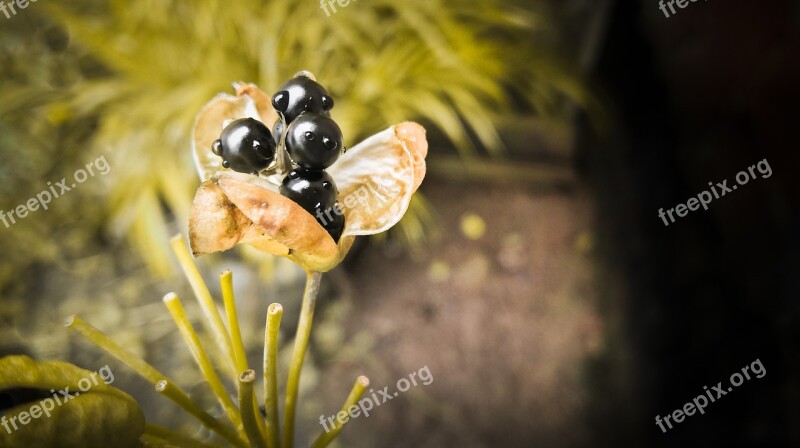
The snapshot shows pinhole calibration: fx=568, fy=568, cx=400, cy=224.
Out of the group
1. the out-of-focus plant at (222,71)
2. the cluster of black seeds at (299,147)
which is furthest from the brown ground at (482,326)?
the cluster of black seeds at (299,147)

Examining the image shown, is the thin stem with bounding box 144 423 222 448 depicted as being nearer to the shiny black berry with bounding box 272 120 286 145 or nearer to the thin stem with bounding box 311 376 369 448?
the thin stem with bounding box 311 376 369 448

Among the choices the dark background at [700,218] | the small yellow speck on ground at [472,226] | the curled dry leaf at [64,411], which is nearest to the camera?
the curled dry leaf at [64,411]

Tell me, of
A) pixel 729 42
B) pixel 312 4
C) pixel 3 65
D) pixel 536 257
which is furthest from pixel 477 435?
pixel 3 65

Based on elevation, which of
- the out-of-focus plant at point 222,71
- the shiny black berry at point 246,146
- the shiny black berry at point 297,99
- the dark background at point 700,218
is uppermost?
the out-of-focus plant at point 222,71

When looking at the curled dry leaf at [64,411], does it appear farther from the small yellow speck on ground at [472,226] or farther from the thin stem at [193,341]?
the small yellow speck on ground at [472,226]

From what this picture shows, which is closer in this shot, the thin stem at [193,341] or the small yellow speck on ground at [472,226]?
the thin stem at [193,341]

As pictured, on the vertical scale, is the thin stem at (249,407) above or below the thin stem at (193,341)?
below

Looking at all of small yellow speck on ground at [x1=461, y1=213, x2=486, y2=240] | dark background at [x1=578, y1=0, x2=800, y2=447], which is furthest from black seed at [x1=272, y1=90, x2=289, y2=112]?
small yellow speck on ground at [x1=461, y1=213, x2=486, y2=240]

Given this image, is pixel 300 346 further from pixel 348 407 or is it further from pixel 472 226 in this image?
pixel 472 226
